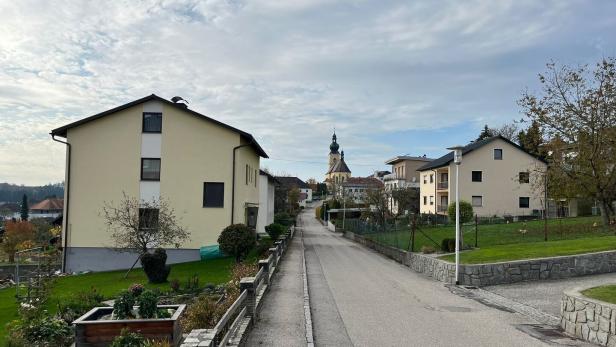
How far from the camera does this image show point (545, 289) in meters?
14.8

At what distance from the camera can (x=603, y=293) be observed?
10.1 metres

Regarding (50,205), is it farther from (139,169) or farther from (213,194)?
(213,194)

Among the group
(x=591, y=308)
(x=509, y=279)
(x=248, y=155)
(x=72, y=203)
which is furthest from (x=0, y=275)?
(x=591, y=308)

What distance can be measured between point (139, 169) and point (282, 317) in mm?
19243

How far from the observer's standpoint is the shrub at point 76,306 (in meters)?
12.5

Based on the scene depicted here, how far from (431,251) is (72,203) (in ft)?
62.0

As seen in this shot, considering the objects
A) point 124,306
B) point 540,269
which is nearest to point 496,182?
point 540,269

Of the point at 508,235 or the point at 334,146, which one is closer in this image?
the point at 508,235

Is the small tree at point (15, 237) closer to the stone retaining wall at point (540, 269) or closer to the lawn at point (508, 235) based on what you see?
the lawn at point (508, 235)

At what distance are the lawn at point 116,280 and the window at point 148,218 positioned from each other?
2.27m

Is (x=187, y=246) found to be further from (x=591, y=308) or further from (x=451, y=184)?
(x=451, y=184)

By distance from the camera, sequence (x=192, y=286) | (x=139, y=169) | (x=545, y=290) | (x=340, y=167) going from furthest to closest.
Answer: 1. (x=340, y=167)
2. (x=139, y=169)
3. (x=192, y=286)
4. (x=545, y=290)

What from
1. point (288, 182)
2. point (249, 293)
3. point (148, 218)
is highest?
point (288, 182)

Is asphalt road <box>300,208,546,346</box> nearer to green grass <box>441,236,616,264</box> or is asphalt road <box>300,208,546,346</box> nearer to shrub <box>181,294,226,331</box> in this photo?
shrub <box>181,294,226,331</box>
